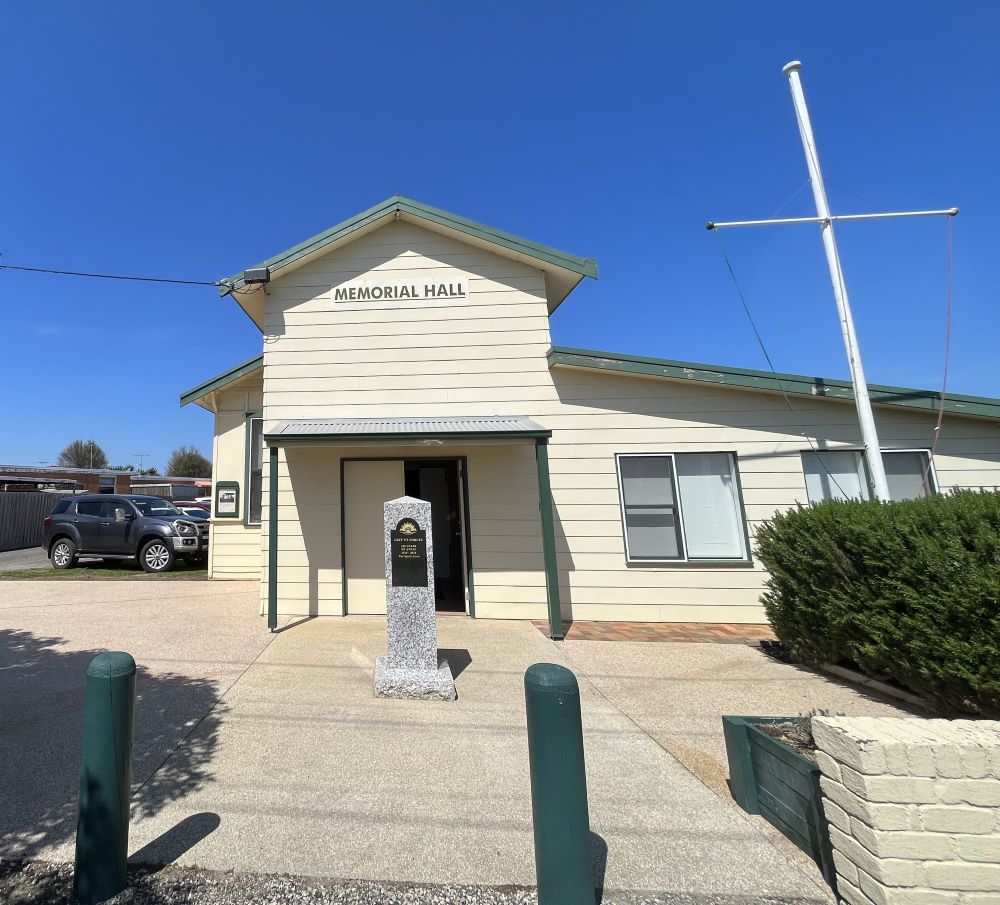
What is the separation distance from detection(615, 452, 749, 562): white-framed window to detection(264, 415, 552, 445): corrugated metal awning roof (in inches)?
70.9

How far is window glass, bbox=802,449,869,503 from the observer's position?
731 centimetres

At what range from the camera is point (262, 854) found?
2475 mm

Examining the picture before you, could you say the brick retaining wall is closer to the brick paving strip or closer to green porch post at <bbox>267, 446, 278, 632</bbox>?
the brick paving strip

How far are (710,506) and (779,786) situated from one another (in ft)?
17.1

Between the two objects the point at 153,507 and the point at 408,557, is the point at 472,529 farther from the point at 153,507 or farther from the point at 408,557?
the point at 153,507

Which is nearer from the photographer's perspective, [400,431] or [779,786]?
[779,786]

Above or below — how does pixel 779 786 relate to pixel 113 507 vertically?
below

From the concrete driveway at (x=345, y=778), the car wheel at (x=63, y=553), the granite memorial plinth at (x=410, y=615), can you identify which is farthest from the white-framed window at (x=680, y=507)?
the car wheel at (x=63, y=553)

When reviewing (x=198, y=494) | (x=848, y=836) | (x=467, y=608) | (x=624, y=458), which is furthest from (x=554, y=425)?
(x=198, y=494)

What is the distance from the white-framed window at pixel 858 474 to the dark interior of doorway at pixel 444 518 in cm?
557

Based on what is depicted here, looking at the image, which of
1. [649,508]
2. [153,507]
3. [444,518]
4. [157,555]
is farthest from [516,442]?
[153,507]

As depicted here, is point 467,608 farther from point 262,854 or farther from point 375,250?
point 375,250

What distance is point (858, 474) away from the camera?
732 cm

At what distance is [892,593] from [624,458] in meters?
3.87
